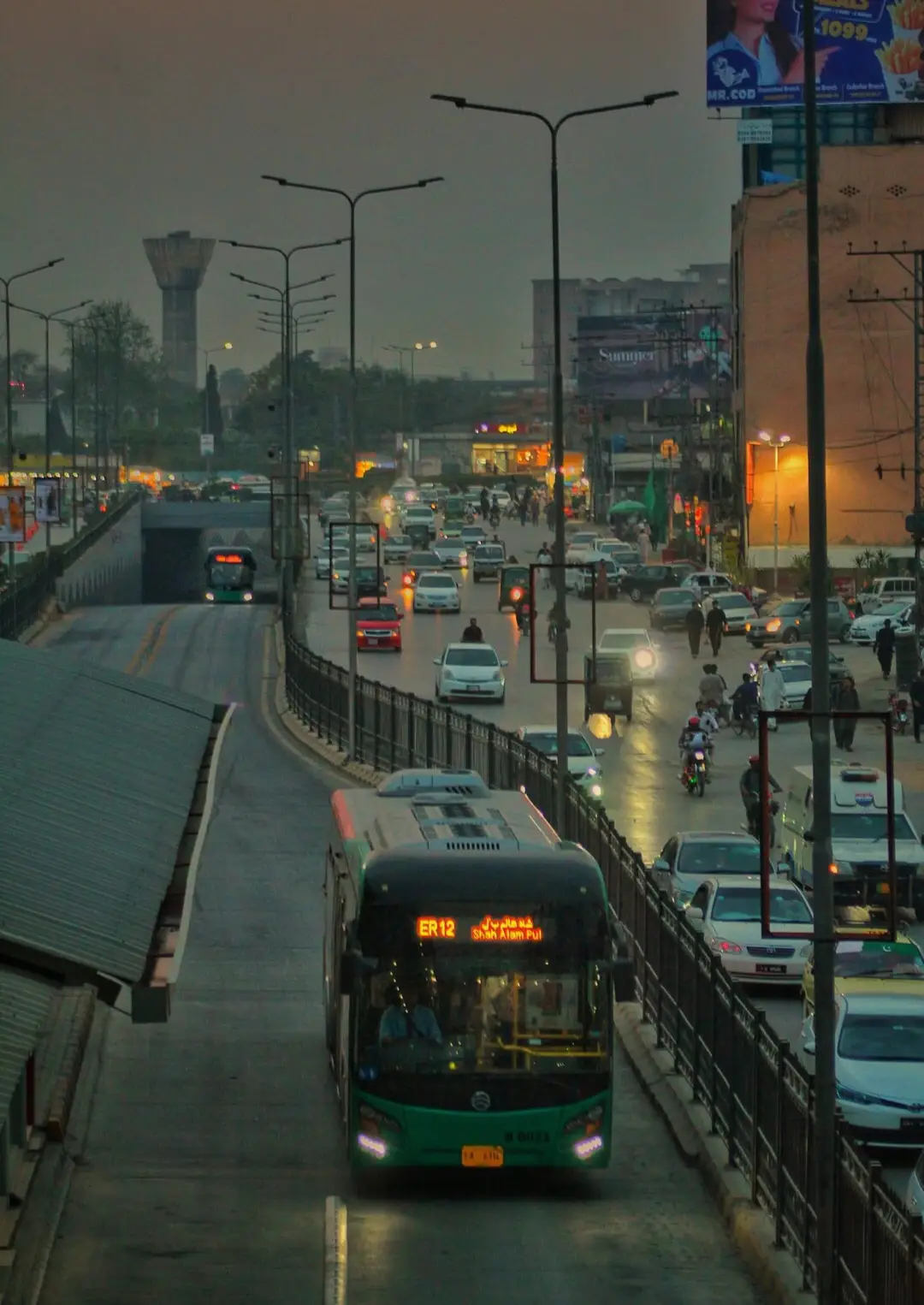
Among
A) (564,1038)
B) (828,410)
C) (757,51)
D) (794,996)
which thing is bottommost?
(794,996)

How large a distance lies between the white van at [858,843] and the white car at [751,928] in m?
2.41

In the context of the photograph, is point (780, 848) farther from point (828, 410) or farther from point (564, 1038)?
point (828, 410)

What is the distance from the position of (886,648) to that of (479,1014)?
3994cm

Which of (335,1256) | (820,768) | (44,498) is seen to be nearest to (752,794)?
(820,768)

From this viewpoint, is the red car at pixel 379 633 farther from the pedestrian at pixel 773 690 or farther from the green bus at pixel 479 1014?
the green bus at pixel 479 1014

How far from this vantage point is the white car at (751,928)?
23812 millimetres

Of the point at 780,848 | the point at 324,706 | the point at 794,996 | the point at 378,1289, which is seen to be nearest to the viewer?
the point at 378,1289

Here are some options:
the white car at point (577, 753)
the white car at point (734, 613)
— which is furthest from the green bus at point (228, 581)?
the white car at point (577, 753)

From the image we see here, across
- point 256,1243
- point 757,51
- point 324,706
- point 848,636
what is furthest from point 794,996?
point 757,51

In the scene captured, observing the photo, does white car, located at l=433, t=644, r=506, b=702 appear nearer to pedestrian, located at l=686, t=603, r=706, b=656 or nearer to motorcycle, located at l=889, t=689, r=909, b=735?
pedestrian, located at l=686, t=603, r=706, b=656

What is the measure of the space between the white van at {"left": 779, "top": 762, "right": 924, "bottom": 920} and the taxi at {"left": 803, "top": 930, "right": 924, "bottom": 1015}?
14.2 feet

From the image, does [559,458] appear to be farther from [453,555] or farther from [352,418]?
[453,555]

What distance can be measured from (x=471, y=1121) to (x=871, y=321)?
80.0 metres

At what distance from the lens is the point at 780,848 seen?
3189cm
